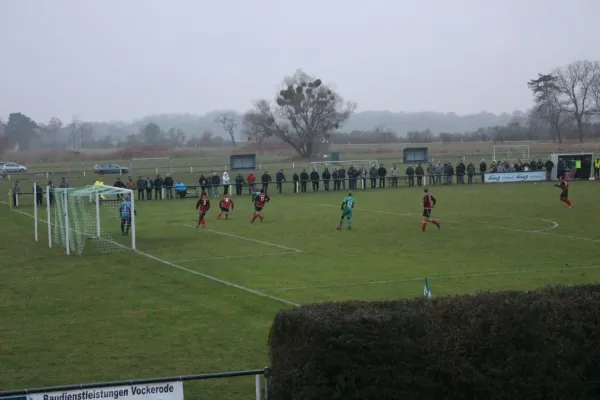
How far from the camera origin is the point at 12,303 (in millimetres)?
18469

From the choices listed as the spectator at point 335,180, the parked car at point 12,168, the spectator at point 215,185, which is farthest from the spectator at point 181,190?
the parked car at point 12,168

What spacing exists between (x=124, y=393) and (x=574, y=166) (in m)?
55.1

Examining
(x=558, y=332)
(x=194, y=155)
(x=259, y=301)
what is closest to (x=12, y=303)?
(x=259, y=301)

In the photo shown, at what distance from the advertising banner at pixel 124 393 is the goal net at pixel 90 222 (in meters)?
19.8

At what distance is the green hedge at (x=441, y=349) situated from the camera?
28.1 ft

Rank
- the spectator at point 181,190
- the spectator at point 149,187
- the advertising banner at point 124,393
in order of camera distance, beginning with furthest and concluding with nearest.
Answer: the spectator at point 181,190 → the spectator at point 149,187 → the advertising banner at point 124,393

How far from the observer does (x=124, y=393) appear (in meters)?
8.05

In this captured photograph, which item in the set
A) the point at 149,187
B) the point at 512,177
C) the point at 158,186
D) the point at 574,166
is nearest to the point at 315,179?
the point at 158,186

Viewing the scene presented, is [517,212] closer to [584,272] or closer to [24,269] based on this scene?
[584,272]

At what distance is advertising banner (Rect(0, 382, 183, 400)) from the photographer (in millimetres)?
7875

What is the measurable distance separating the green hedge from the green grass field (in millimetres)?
2817

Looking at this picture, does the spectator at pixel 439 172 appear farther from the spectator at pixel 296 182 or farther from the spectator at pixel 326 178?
the spectator at pixel 296 182

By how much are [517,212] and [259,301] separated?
21.4m

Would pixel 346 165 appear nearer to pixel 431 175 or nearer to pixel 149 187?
pixel 431 175
